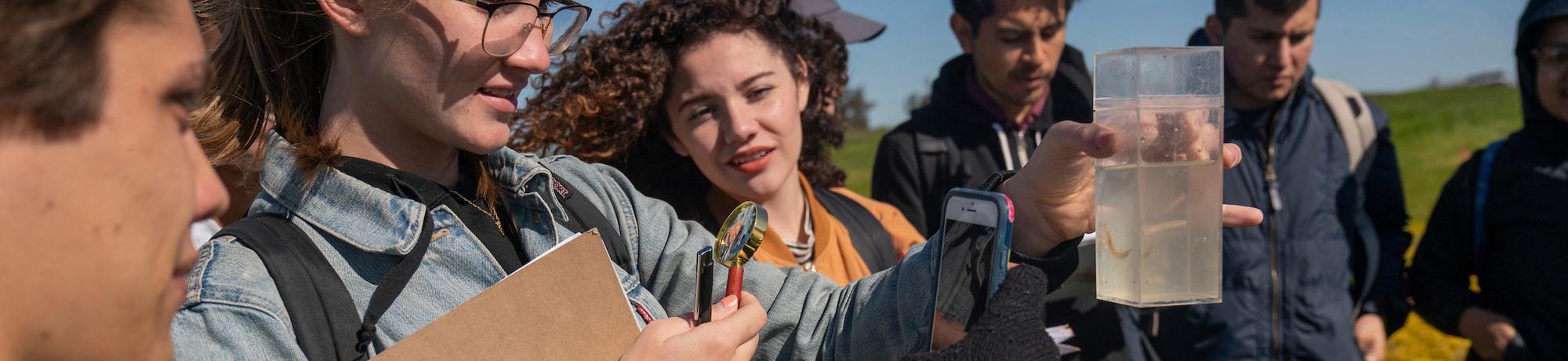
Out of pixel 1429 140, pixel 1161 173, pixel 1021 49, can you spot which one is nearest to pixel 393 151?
pixel 1161 173

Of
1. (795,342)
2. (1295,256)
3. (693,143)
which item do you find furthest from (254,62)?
(1295,256)

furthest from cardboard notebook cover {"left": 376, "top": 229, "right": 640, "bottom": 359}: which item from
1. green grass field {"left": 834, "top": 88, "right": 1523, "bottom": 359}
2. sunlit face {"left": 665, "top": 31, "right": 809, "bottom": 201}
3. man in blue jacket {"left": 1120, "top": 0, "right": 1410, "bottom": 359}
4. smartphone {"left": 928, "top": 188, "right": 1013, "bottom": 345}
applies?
green grass field {"left": 834, "top": 88, "right": 1523, "bottom": 359}

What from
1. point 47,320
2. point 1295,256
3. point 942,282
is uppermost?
point 47,320

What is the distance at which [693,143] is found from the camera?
337 centimetres

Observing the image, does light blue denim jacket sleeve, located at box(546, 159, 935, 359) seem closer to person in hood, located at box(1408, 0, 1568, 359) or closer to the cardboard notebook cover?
the cardboard notebook cover

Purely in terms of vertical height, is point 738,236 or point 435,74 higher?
point 435,74

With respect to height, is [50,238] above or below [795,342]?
above

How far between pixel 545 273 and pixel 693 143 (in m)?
1.65

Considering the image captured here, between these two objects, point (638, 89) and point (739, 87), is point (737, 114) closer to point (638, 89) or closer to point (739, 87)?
point (739, 87)

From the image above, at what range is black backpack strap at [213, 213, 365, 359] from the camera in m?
1.64

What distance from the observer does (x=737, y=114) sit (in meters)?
3.29

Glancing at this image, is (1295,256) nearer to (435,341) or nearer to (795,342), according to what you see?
(795,342)

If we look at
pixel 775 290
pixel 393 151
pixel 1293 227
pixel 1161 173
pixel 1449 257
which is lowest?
pixel 1449 257

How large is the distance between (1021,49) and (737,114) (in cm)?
185
